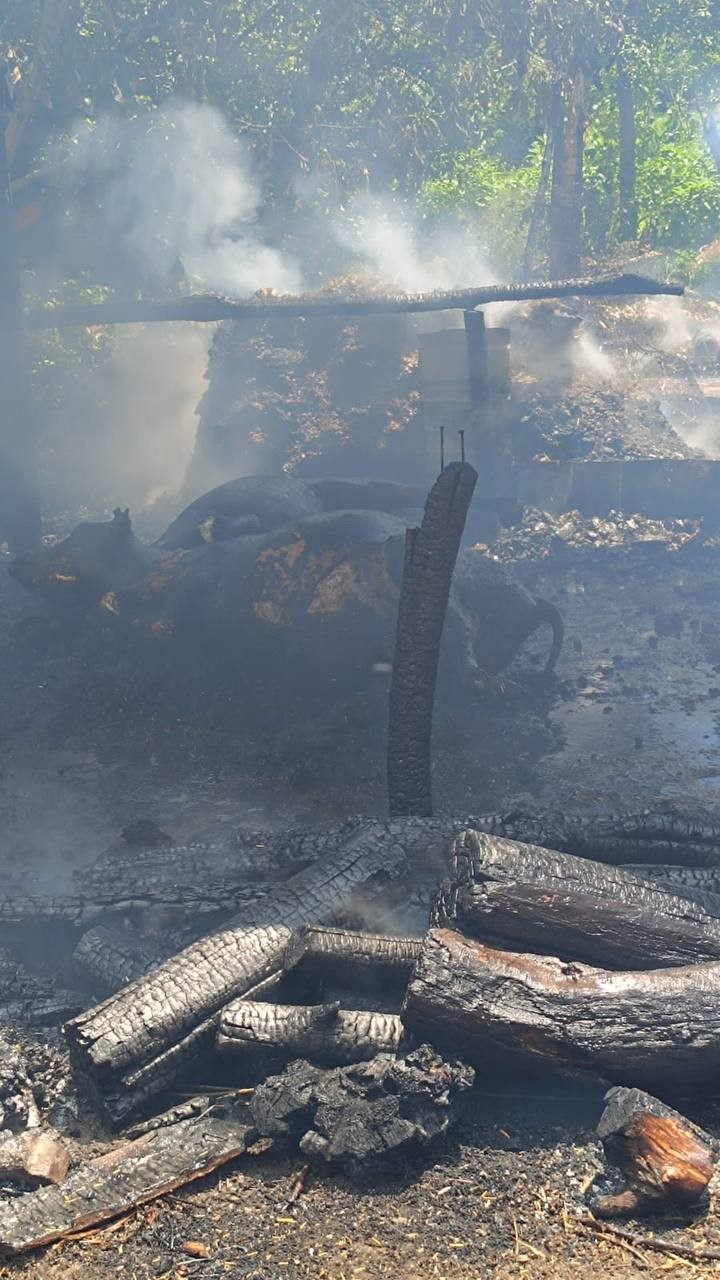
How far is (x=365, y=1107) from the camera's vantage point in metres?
6.12

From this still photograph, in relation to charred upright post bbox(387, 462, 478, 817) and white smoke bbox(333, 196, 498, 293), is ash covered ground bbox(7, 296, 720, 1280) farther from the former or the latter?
white smoke bbox(333, 196, 498, 293)

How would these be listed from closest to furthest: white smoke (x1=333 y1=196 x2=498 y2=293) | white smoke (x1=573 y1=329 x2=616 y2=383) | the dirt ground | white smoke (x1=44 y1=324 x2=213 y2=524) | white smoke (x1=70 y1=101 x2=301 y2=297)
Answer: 1. the dirt ground
2. white smoke (x1=70 y1=101 x2=301 y2=297)
3. white smoke (x1=573 y1=329 x2=616 y2=383)
4. white smoke (x1=44 y1=324 x2=213 y2=524)
5. white smoke (x1=333 y1=196 x2=498 y2=293)

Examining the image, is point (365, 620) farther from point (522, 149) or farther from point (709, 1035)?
point (522, 149)

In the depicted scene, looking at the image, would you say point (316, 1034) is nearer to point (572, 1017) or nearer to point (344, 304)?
point (572, 1017)

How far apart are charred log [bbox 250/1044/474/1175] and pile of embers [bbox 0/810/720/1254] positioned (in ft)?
0.04

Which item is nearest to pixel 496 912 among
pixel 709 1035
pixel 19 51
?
pixel 709 1035

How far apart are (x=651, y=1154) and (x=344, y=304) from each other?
16423 millimetres

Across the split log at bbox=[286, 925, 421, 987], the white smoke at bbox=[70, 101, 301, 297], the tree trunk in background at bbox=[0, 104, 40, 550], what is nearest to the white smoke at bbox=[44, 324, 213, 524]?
the white smoke at bbox=[70, 101, 301, 297]

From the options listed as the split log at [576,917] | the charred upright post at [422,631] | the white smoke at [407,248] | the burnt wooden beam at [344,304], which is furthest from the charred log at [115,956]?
the white smoke at [407,248]

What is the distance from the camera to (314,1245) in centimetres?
551

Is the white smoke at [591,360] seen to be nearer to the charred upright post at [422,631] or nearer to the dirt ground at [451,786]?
the dirt ground at [451,786]

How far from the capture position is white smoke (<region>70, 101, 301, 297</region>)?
2270 cm

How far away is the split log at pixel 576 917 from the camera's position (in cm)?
692

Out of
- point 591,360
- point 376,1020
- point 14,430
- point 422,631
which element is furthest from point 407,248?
point 376,1020
